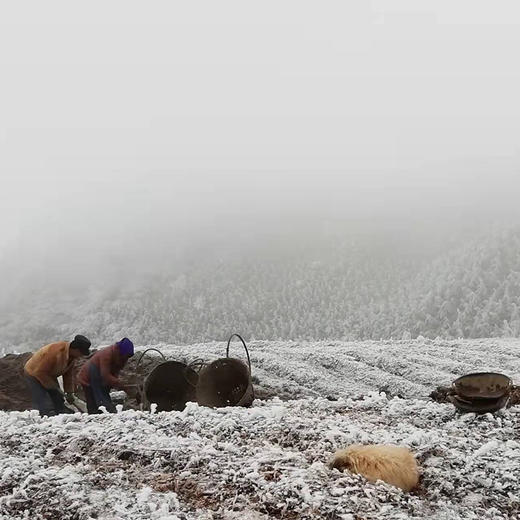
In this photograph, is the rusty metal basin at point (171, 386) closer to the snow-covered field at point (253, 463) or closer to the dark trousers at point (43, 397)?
the dark trousers at point (43, 397)

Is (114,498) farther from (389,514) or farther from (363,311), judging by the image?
(363,311)

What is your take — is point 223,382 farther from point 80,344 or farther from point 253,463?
point 253,463

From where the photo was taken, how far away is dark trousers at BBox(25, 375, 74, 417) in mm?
7977

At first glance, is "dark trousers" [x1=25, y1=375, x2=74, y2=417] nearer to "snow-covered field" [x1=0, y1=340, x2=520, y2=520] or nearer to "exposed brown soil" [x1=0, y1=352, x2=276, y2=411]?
"exposed brown soil" [x1=0, y1=352, x2=276, y2=411]

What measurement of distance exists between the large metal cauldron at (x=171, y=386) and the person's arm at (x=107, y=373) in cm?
60

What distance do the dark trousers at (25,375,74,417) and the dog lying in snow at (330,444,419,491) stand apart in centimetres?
524

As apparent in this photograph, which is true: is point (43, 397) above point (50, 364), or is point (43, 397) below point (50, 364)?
below

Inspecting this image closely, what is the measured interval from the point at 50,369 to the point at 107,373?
0.90 m

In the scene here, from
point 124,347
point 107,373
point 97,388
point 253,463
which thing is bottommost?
point 97,388

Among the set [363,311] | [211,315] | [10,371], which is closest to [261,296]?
[211,315]

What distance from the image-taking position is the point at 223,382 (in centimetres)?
805

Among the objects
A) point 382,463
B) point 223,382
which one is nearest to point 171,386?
point 223,382

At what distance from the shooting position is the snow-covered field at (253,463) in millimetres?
3865


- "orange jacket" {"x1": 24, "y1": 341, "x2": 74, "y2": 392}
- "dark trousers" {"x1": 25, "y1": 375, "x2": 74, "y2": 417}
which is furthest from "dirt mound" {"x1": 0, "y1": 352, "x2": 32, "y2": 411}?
"orange jacket" {"x1": 24, "y1": 341, "x2": 74, "y2": 392}
